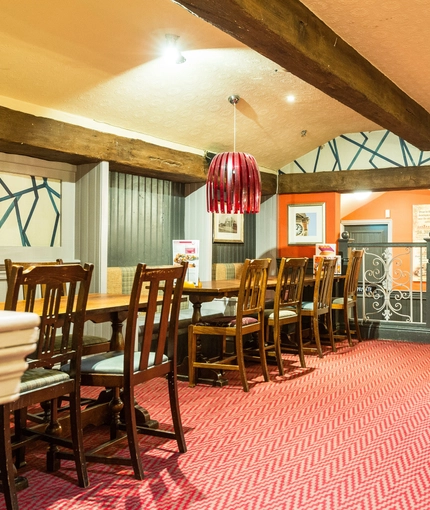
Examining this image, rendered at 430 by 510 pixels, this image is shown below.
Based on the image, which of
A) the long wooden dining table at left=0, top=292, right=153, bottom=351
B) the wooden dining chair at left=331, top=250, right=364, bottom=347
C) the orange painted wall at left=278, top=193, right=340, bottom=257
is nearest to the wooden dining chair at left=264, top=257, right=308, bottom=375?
the wooden dining chair at left=331, top=250, right=364, bottom=347

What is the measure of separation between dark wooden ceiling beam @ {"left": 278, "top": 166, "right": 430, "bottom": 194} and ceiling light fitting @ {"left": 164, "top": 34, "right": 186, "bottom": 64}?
12.2 ft

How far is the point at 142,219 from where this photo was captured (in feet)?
20.9

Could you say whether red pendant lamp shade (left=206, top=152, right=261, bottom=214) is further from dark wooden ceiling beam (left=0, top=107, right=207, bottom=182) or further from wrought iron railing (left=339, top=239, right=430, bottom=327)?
wrought iron railing (left=339, top=239, right=430, bottom=327)

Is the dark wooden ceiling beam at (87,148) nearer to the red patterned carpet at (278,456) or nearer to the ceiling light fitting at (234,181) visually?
the ceiling light fitting at (234,181)

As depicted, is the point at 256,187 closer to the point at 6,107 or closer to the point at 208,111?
the point at 208,111

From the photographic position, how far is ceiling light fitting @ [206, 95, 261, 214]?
4.94 meters

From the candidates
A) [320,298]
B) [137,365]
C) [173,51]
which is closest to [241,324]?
[320,298]

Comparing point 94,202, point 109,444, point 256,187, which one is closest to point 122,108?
point 94,202

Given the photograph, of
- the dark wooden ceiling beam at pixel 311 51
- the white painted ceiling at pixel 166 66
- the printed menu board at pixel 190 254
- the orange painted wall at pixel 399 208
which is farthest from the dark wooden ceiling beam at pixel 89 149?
the orange painted wall at pixel 399 208

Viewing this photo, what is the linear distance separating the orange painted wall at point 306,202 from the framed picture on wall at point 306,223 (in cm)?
6

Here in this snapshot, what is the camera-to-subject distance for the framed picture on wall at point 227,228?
7.33m

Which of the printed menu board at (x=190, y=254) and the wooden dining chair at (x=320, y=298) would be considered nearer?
the printed menu board at (x=190, y=254)

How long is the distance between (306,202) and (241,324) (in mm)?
4189

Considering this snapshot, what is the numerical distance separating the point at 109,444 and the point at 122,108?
333 cm
